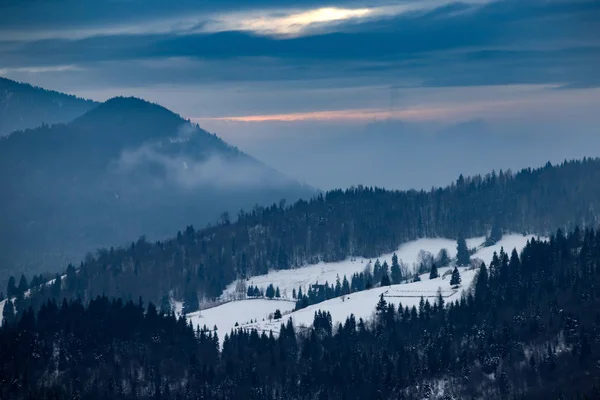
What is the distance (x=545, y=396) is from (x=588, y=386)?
684 cm

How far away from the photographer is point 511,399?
654 feet

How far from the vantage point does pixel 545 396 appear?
7756 inches

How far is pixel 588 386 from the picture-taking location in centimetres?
19425

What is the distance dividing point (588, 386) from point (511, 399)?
12.2 metres

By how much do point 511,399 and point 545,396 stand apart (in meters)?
5.39
